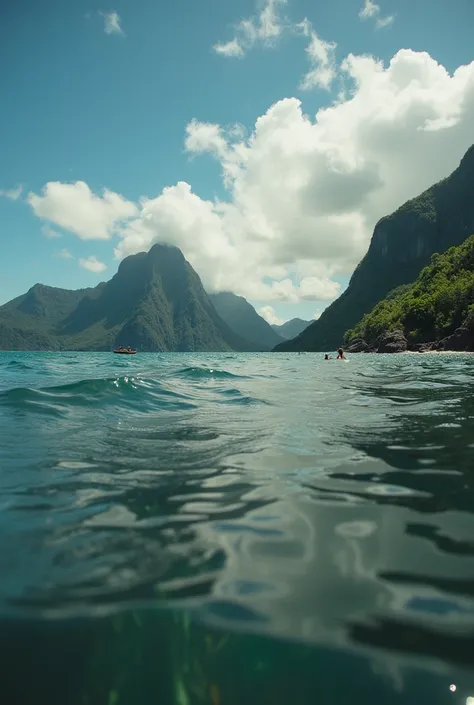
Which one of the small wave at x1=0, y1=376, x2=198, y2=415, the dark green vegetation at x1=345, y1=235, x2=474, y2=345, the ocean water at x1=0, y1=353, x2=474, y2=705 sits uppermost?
the dark green vegetation at x1=345, y1=235, x2=474, y2=345

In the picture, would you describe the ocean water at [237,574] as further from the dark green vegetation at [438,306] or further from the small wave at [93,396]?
the dark green vegetation at [438,306]

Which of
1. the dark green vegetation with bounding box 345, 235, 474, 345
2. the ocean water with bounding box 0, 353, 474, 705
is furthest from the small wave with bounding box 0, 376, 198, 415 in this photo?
the dark green vegetation with bounding box 345, 235, 474, 345

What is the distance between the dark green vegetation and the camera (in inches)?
2953

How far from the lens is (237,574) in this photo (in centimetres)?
255

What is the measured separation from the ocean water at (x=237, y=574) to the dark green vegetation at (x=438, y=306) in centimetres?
6841

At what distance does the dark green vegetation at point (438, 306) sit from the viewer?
246 feet

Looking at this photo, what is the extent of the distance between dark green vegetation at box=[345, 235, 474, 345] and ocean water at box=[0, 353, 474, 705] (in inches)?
2693

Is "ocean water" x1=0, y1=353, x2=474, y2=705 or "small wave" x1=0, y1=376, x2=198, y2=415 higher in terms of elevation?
"small wave" x1=0, y1=376, x2=198, y2=415

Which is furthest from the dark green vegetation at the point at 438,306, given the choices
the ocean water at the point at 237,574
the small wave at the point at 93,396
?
the ocean water at the point at 237,574

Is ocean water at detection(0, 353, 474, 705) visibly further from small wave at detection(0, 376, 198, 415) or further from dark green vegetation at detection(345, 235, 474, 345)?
dark green vegetation at detection(345, 235, 474, 345)

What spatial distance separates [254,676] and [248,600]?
0.50m

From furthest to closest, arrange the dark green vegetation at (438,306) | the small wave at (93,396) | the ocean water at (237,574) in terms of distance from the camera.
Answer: the dark green vegetation at (438,306)
the small wave at (93,396)
the ocean water at (237,574)

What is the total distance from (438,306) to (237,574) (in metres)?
91.7

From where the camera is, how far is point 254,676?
1.77 meters
